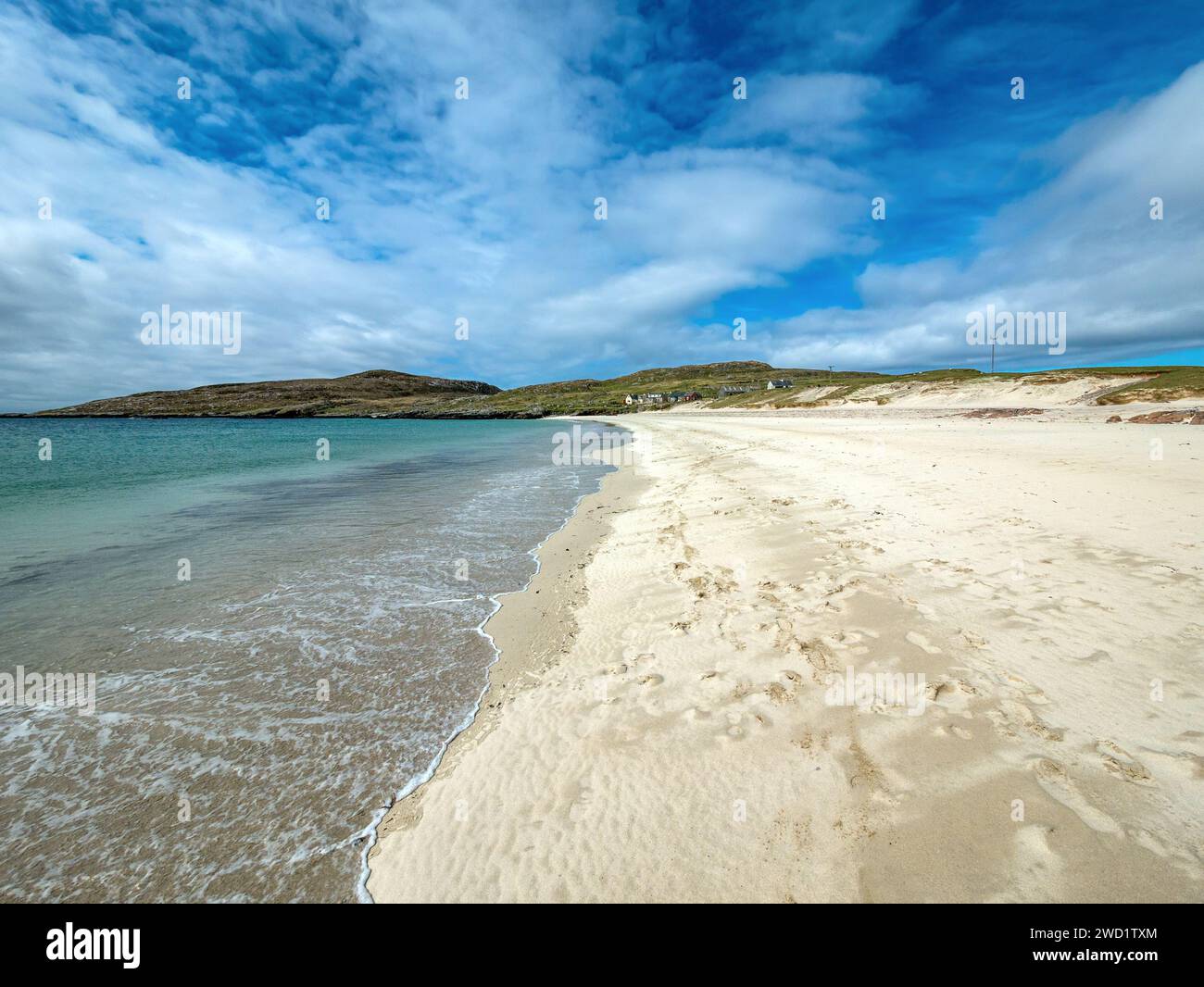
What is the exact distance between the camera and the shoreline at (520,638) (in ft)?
12.8

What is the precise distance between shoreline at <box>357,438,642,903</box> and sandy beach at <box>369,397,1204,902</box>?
49mm

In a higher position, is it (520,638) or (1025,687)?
(1025,687)

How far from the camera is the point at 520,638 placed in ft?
22.7

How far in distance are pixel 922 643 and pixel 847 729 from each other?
5.89 ft

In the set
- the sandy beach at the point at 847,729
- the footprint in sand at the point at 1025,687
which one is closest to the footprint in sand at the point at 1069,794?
the sandy beach at the point at 847,729

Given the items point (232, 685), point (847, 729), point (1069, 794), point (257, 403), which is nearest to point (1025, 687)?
point (1069, 794)

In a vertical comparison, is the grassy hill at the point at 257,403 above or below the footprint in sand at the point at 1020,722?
above

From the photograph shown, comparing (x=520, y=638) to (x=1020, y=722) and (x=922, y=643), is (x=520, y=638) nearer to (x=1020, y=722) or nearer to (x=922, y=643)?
(x=922, y=643)

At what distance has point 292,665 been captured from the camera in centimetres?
624

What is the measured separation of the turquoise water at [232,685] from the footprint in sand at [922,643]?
4.87 meters

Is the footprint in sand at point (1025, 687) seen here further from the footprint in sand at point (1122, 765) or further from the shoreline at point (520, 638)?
the shoreline at point (520, 638)

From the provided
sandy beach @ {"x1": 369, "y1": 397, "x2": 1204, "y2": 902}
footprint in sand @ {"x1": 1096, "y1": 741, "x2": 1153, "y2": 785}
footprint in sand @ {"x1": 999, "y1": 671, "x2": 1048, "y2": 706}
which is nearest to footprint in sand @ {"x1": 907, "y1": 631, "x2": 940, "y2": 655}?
sandy beach @ {"x1": 369, "y1": 397, "x2": 1204, "y2": 902}
